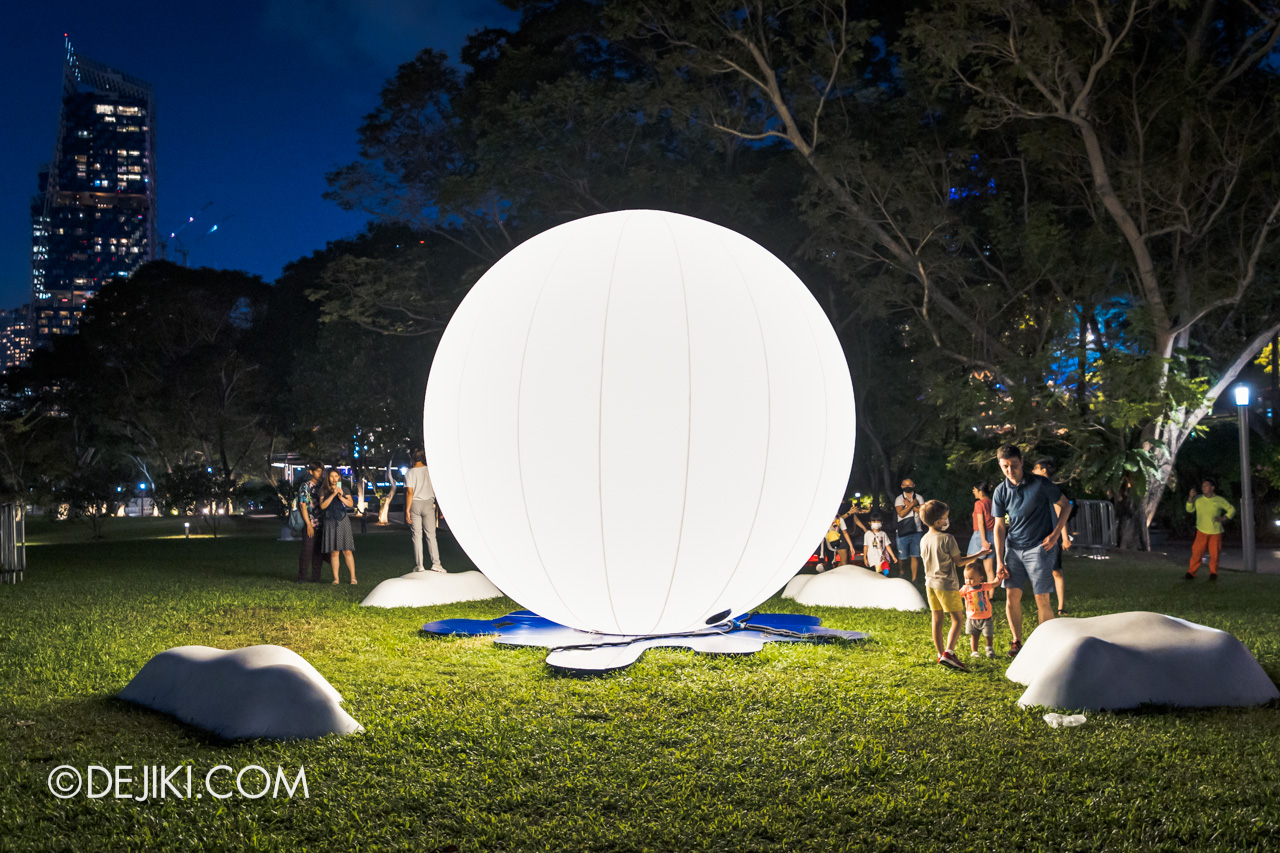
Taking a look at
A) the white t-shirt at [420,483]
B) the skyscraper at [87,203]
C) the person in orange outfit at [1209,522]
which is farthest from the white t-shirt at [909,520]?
the skyscraper at [87,203]

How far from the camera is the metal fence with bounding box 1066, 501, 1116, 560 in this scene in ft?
59.0

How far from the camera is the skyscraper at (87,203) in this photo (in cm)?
11738

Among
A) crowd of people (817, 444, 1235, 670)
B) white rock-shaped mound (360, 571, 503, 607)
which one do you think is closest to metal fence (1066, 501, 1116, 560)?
crowd of people (817, 444, 1235, 670)

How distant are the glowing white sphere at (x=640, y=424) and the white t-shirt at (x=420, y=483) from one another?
5.66 meters

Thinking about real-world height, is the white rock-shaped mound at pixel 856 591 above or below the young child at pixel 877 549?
below

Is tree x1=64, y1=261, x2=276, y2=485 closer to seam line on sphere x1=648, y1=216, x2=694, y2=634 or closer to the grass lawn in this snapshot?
the grass lawn

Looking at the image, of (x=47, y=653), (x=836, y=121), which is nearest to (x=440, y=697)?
(x=47, y=653)

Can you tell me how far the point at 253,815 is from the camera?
388 centimetres

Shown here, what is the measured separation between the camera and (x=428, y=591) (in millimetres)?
10219

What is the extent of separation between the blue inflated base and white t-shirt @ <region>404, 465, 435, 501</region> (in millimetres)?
4141

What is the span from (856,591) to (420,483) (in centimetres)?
580

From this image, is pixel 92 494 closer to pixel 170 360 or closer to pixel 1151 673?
pixel 170 360

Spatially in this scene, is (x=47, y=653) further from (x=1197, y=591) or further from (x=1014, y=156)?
(x=1014, y=156)

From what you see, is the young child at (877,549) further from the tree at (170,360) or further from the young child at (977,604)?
the tree at (170,360)
